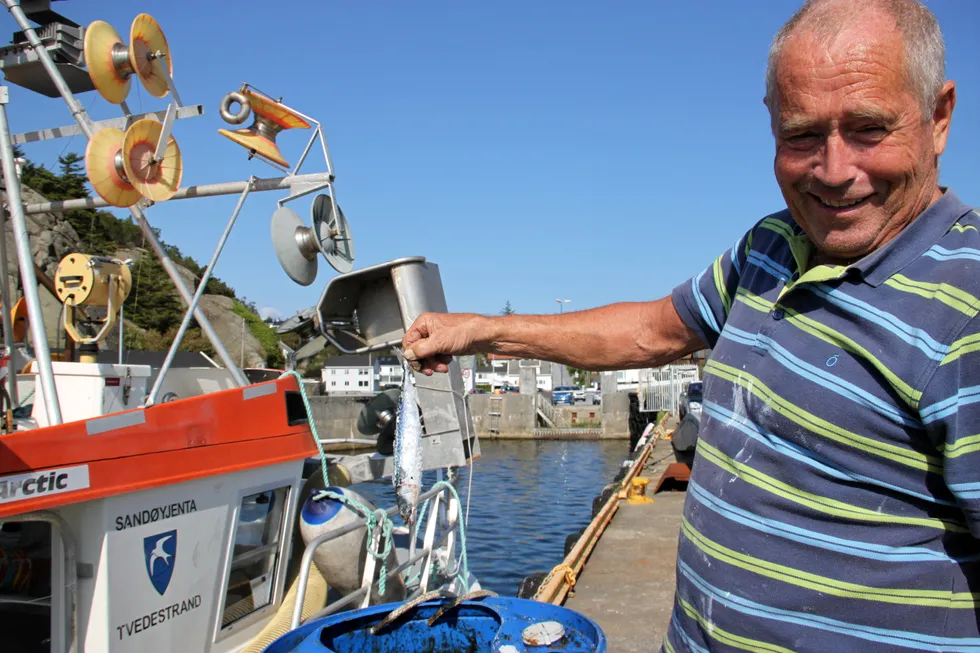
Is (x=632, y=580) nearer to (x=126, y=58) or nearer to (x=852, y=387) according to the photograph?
(x=126, y=58)

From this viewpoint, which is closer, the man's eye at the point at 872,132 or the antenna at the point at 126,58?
the man's eye at the point at 872,132

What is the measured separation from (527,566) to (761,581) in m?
14.7

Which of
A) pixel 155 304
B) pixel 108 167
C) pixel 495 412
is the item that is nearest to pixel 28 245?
pixel 108 167

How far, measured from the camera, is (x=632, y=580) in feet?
23.2

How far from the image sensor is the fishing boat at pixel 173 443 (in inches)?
144

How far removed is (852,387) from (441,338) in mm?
1281

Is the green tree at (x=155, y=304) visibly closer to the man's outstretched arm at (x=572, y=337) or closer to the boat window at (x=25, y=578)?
the boat window at (x=25, y=578)

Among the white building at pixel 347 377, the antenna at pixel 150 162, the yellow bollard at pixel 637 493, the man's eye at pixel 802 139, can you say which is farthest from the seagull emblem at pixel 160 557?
the white building at pixel 347 377

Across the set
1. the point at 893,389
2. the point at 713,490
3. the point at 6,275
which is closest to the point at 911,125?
the point at 893,389

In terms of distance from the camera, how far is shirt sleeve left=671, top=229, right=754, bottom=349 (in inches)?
77.3

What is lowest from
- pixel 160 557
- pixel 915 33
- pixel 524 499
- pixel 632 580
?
pixel 524 499

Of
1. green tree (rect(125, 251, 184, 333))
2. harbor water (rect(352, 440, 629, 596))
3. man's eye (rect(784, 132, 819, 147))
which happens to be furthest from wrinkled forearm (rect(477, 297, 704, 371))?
green tree (rect(125, 251, 184, 333))

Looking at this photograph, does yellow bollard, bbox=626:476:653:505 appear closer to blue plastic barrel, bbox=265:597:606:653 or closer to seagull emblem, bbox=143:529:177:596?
seagull emblem, bbox=143:529:177:596

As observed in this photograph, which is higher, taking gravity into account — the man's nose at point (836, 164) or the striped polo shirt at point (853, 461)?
the man's nose at point (836, 164)
